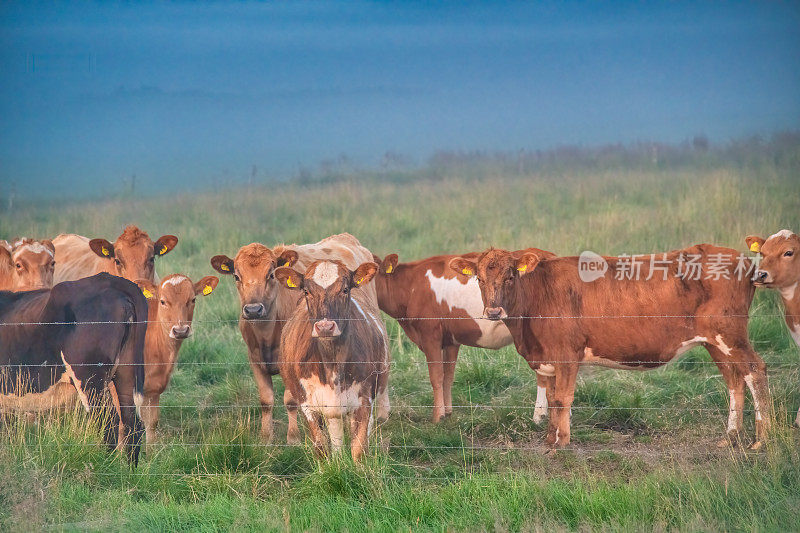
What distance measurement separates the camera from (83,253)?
10148 millimetres

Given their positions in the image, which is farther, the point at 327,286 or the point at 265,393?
the point at 265,393

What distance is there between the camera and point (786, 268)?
24.2 feet

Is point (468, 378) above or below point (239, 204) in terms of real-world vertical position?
below

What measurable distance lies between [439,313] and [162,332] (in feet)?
8.28

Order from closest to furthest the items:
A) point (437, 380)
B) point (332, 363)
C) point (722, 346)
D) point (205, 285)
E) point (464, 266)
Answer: point (332, 363)
point (722, 346)
point (464, 266)
point (205, 285)
point (437, 380)

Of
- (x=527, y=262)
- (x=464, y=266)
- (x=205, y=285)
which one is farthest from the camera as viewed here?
(x=205, y=285)

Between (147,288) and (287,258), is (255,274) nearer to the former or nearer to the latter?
(287,258)

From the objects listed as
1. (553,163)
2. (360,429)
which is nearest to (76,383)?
(360,429)

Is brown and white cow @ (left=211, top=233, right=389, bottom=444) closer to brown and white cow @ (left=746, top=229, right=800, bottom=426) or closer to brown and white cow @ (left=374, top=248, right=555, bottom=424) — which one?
brown and white cow @ (left=374, top=248, right=555, bottom=424)

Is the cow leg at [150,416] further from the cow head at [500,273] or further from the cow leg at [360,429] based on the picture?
the cow head at [500,273]

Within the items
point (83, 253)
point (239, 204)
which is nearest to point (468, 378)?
point (83, 253)

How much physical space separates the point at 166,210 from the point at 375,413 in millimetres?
13859

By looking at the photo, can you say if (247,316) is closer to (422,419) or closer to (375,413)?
(375,413)

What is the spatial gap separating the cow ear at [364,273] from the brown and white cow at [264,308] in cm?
105
